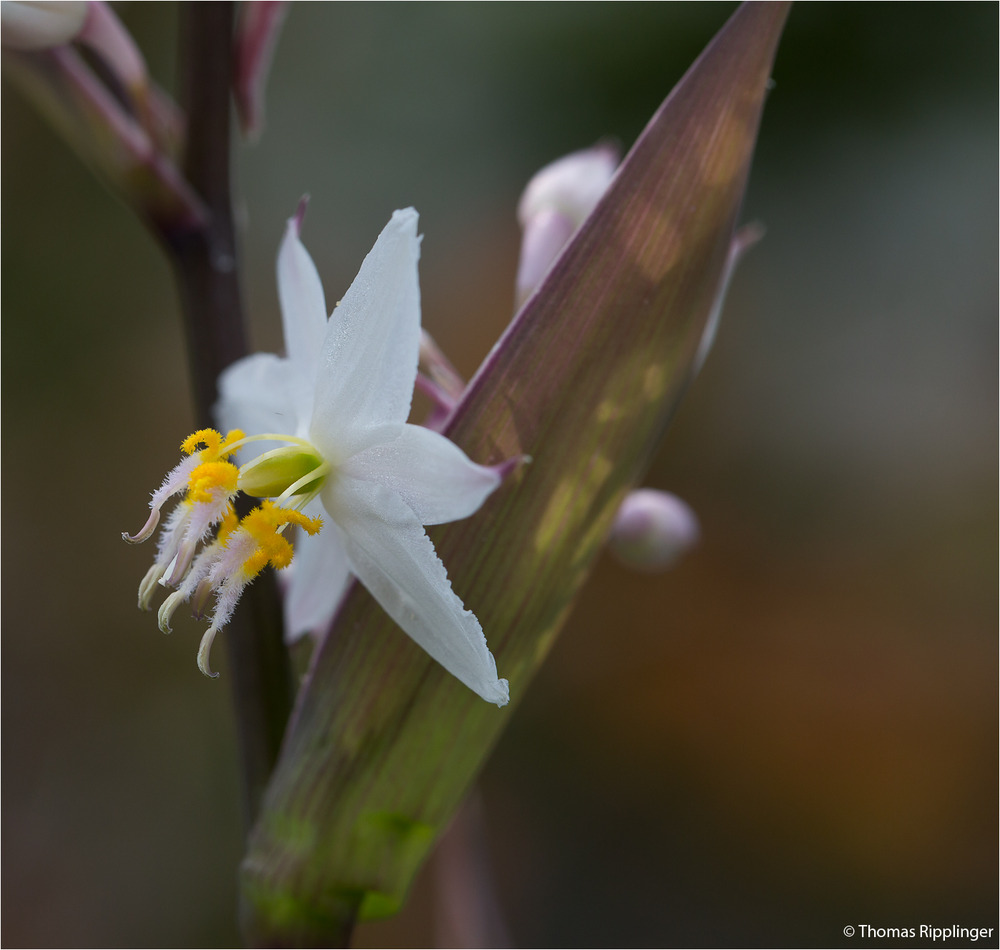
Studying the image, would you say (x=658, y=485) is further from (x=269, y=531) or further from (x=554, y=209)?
(x=269, y=531)

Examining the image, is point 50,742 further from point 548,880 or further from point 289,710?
point 289,710

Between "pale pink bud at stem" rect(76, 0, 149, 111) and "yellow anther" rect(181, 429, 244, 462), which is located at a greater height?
"pale pink bud at stem" rect(76, 0, 149, 111)

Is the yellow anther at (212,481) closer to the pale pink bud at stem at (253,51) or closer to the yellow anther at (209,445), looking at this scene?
the yellow anther at (209,445)

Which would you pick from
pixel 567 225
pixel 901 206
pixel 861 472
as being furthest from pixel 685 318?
pixel 901 206

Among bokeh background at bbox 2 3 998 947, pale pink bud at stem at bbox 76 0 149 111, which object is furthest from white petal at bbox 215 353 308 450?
bokeh background at bbox 2 3 998 947

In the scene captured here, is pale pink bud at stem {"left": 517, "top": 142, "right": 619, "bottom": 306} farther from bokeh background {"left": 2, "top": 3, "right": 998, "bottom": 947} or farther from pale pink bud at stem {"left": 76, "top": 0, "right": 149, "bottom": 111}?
bokeh background {"left": 2, "top": 3, "right": 998, "bottom": 947}

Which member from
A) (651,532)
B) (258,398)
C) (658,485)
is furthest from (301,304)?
(658,485)

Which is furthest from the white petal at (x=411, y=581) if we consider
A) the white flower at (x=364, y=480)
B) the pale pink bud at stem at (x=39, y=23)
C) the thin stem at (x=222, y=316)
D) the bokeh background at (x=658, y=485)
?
the bokeh background at (x=658, y=485)

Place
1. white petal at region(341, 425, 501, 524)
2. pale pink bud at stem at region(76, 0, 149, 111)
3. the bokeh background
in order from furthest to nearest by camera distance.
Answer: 1. the bokeh background
2. pale pink bud at stem at region(76, 0, 149, 111)
3. white petal at region(341, 425, 501, 524)
